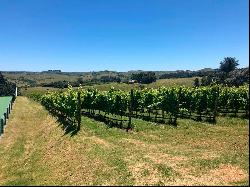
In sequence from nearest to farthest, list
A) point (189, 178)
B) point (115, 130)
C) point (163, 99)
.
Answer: point (189, 178), point (115, 130), point (163, 99)

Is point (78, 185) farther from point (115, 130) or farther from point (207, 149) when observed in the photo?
point (115, 130)

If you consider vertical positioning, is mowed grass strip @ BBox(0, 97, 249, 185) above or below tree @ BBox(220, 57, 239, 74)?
below

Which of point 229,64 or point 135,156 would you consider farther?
point 229,64

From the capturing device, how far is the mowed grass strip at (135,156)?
3127cm

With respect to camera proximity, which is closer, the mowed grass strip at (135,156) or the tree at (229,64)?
the mowed grass strip at (135,156)

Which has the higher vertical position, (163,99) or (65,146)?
(163,99)

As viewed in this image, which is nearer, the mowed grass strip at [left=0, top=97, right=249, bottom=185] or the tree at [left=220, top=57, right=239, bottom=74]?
the mowed grass strip at [left=0, top=97, right=249, bottom=185]

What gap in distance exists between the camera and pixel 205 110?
229 feet

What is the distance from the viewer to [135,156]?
37625 mm

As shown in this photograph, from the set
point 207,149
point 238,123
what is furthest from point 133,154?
point 238,123

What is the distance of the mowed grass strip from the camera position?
31.3 meters

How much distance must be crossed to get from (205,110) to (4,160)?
38.2m

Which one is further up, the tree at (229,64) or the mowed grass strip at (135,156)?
the tree at (229,64)

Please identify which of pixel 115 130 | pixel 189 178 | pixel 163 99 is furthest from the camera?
pixel 163 99
